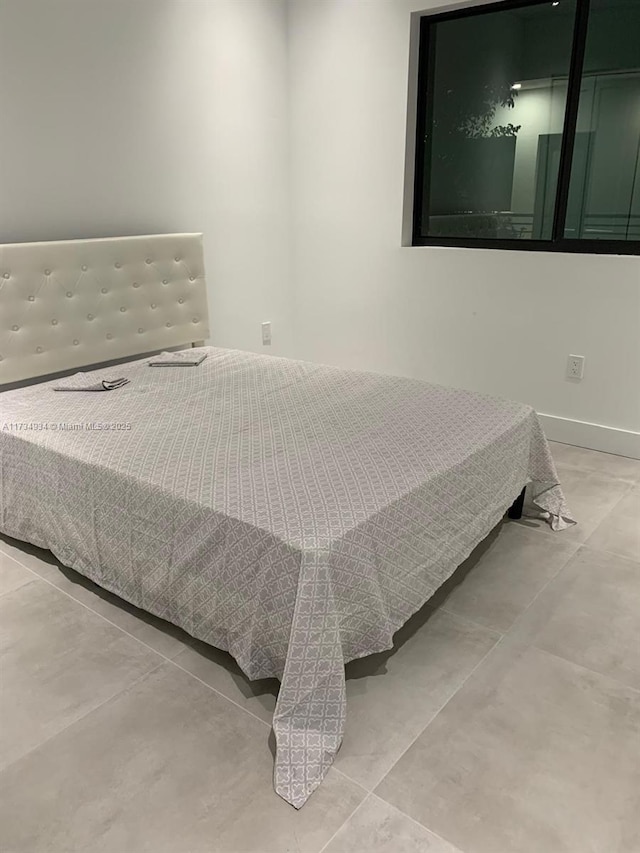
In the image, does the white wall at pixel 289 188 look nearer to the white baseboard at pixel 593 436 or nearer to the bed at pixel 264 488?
the white baseboard at pixel 593 436

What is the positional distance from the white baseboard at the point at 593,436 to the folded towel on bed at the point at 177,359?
1.79 meters

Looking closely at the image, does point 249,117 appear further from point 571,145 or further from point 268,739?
point 268,739

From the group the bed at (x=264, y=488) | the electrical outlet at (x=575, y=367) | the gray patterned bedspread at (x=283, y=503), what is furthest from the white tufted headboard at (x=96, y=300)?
the electrical outlet at (x=575, y=367)

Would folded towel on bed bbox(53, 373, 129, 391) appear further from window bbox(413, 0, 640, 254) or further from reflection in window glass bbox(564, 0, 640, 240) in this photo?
reflection in window glass bbox(564, 0, 640, 240)

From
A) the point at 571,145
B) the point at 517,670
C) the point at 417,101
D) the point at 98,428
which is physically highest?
the point at 417,101

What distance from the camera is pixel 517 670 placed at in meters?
1.74

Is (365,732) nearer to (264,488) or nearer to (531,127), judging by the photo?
(264,488)

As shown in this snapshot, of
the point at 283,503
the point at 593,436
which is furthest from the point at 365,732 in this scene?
the point at 593,436

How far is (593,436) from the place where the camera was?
3215 millimetres

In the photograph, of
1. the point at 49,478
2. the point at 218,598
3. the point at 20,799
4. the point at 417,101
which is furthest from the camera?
the point at 417,101

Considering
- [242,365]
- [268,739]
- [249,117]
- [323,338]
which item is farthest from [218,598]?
[249,117]

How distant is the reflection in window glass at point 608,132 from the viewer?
2.94 meters

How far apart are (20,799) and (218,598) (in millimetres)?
588

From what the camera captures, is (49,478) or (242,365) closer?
(49,478)
